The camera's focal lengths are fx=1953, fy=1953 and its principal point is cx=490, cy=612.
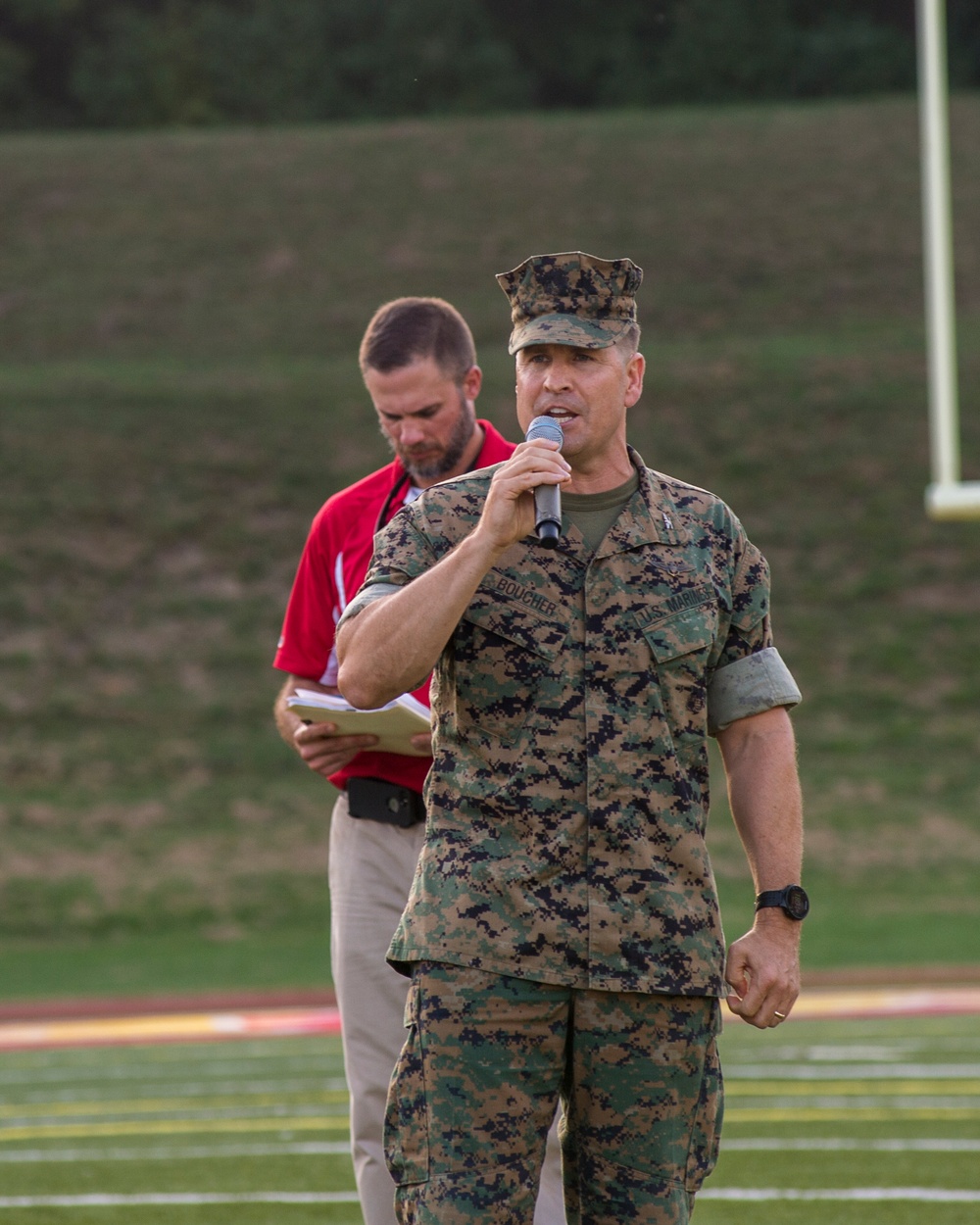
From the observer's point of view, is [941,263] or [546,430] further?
[941,263]

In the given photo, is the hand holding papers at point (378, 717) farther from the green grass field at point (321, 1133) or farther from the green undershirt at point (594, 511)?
the green grass field at point (321, 1133)

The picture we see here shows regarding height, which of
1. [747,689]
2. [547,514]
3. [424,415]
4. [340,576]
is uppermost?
[424,415]

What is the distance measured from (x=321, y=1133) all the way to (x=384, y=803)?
399 cm

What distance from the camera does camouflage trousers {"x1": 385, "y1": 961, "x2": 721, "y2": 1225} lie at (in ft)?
10.2

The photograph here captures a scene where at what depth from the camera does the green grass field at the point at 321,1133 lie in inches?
251

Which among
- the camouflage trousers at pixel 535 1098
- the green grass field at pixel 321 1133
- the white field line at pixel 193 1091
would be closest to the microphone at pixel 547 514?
the camouflage trousers at pixel 535 1098

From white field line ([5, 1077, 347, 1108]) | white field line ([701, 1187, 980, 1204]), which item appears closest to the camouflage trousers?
white field line ([701, 1187, 980, 1204])

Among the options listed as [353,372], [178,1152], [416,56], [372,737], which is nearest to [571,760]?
[372,737]

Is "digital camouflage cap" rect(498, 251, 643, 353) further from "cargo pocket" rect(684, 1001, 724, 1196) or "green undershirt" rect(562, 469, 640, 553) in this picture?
"cargo pocket" rect(684, 1001, 724, 1196)

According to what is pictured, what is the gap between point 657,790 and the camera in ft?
10.5

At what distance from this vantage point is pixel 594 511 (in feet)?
10.9

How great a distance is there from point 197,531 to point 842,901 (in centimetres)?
1116

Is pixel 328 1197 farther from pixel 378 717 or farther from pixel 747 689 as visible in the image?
pixel 747 689

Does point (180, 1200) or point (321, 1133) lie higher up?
point (180, 1200)
